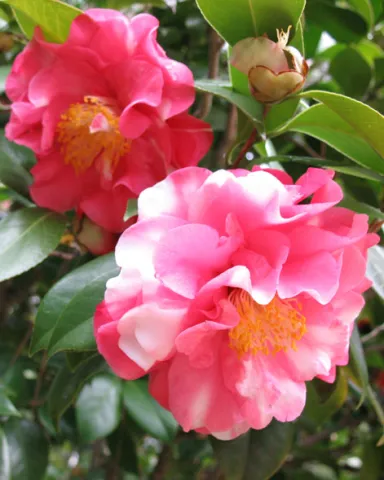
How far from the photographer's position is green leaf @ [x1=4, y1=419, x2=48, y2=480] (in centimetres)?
93

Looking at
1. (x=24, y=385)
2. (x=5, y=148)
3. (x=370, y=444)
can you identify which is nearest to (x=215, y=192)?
(x=5, y=148)

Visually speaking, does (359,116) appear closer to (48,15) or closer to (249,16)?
(249,16)

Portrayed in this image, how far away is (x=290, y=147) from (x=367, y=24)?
0.78 feet

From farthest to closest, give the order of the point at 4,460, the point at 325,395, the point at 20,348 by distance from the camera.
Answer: the point at 20,348
the point at 4,460
the point at 325,395

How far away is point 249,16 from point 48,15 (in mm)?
209

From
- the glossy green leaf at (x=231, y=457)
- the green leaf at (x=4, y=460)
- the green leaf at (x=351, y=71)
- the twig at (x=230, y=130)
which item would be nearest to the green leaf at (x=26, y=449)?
the green leaf at (x=4, y=460)

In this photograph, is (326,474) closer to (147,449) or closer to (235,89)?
(147,449)

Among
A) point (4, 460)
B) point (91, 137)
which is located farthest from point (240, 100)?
point (4, 460)

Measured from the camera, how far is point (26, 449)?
96 cm

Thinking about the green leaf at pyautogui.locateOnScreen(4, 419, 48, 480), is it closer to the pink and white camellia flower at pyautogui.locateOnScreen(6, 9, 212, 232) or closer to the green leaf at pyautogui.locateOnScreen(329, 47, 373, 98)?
the pink and white camellia flower at pyautogui.locateOnScreen(6, 9, 212, 232)

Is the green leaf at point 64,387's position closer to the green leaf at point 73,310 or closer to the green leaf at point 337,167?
the green leaf at point 73,310

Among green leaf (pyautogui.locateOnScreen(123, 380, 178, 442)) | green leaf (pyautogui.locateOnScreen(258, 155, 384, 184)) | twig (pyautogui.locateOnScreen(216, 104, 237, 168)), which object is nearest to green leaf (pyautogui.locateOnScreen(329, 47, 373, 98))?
twig (pyautogui.locateOnScreen(216, 104, 237, 168))

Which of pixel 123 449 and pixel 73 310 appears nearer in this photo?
pixel 73 310

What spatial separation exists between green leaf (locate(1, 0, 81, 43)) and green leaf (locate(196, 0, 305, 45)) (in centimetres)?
14
